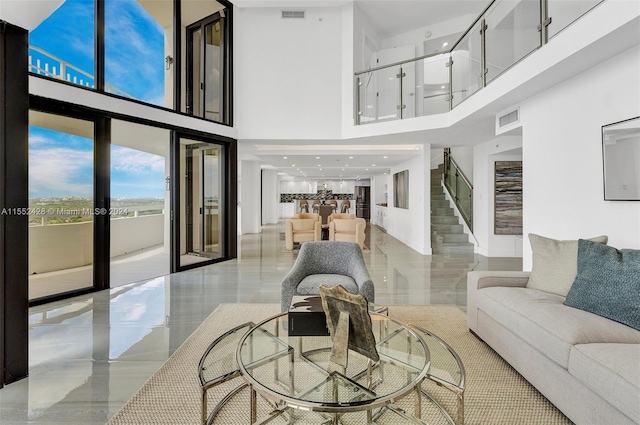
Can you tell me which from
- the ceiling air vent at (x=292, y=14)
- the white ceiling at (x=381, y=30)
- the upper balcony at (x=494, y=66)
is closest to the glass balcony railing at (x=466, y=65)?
the upper balcony at (x=494, y=66)

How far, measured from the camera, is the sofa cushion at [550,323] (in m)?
1.78

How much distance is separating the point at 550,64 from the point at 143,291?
19.0 ft

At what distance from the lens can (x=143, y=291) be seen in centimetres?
445

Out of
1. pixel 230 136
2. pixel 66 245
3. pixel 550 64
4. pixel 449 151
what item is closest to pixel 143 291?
pixel 66 245

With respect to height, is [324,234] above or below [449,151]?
below

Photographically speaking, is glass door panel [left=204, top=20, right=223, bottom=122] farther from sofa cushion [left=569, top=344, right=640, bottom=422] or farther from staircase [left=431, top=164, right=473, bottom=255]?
sofa cushion [left=569, top=344, right=640, bottom=422]

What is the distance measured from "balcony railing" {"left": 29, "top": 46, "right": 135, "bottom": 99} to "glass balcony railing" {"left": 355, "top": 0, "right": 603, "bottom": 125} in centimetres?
474

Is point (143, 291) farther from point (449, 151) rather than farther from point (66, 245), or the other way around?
point (449, 151)

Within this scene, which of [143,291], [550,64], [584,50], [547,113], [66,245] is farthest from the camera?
[66,245]

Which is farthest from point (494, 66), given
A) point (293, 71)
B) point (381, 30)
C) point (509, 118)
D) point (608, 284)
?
point (381, 30)

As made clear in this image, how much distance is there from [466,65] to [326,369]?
524 cm

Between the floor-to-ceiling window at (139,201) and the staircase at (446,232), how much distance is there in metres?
6.51

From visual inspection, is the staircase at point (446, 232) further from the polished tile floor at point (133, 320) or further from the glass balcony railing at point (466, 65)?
the glass balcony railing at point (466, 65)

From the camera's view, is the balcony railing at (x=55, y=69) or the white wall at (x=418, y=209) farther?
the white wall at (x=418, y=209)
